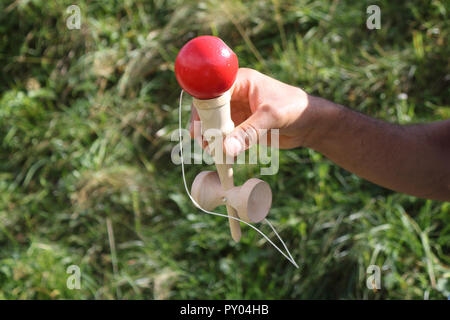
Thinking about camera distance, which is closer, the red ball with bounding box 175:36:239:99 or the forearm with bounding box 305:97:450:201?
the red ball with bounding box 175:36:239:99

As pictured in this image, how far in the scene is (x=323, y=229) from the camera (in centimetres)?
257

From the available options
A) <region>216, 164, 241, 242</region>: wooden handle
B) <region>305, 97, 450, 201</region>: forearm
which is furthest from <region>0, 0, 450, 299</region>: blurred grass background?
<region>216, 164, 241, 242</region>: wooden handle

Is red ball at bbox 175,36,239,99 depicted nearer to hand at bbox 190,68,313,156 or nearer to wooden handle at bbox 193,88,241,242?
wooden handle at bbox 193,88,241,242

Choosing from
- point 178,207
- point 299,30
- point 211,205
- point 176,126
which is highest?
point 299,30

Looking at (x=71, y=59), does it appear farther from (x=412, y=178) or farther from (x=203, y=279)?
(x=412, y=178)

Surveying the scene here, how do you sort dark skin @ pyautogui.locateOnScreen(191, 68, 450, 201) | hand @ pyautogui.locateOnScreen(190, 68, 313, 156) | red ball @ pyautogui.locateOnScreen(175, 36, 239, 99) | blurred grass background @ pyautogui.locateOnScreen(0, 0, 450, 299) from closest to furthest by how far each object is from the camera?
red ball @ pyautogui.locateOnScreen(175, 36, 239, 99) < hand @ pyautogui.locateOnScreen(190, 68, 313, 156) < dark skin @ pyautogui.locateOnScreen(191, 68, 450, 201) < blurred grass background @ pyautogui.locateOnScreen(0, 0, 450, 299)

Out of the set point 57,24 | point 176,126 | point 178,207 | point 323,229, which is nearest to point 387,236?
point 323,229

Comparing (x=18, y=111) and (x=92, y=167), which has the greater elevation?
(x=18, y=111)

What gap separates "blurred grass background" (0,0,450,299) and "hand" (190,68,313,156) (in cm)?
101

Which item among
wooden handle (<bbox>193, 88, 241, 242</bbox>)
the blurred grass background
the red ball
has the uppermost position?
the red ball

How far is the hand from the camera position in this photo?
1354 millimetres

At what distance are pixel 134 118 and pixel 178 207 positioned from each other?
0.69 metres

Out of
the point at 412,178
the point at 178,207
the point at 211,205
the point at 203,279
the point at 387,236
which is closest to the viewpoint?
the point at 211,205

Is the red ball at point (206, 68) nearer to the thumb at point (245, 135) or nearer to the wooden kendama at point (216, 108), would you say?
the wooden kendama at point (216, 108)
